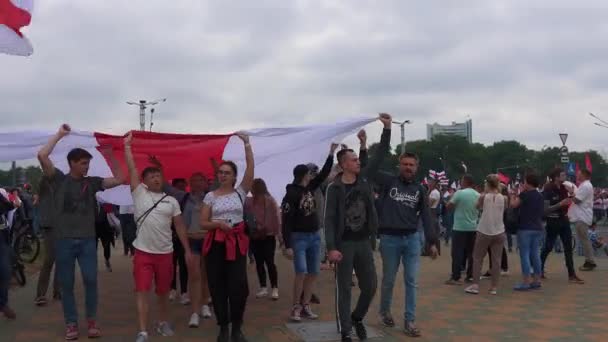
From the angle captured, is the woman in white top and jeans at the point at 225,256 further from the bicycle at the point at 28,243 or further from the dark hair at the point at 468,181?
the bicycle at the point at 28,243

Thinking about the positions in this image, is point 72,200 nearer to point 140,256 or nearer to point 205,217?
point 140,256

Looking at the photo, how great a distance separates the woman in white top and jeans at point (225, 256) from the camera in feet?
19.7

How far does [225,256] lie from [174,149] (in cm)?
178

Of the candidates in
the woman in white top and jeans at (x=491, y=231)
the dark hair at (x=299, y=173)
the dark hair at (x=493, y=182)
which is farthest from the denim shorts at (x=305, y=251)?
the dark hair at (x=493, y=182)

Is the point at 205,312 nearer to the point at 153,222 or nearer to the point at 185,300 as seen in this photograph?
the point at 185,300

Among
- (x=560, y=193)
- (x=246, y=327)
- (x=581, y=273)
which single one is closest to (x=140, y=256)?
(x=246, y=327)

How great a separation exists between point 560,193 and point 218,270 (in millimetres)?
6801

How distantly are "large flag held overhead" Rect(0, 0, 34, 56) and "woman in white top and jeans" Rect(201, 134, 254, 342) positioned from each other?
262 centimetres

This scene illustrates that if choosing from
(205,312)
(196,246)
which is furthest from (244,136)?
(205,312)

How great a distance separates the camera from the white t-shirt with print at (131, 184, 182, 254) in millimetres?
6141

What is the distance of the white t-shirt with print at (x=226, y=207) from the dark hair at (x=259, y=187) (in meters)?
1.86

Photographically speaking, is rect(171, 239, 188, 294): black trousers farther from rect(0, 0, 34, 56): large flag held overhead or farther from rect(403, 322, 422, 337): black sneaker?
rect(403, 322, 422, 337): black sneaker

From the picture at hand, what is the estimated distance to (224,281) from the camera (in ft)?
20.0

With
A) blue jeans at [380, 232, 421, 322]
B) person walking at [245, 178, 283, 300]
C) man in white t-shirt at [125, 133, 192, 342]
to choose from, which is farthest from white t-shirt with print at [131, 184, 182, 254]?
blue jeans at [380, 232, 421, 322]
